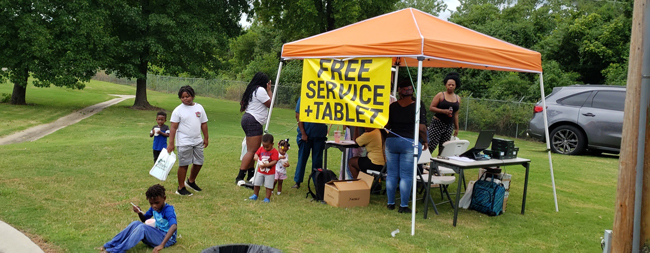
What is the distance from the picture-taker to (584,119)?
12992 mm

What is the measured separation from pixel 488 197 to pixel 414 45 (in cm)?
238

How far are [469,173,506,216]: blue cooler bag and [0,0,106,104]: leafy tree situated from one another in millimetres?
17220

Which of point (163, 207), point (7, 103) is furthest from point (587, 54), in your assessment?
point (7, 103)

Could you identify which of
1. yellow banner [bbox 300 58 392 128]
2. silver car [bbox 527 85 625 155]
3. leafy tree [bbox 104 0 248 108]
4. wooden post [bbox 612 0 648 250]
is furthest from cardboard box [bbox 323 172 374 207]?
leafy tree [bbox 104 0 248 108]

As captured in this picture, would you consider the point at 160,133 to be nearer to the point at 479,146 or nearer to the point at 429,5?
the point at 479,146

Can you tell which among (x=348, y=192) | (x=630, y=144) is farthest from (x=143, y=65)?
(x=630, y=144)

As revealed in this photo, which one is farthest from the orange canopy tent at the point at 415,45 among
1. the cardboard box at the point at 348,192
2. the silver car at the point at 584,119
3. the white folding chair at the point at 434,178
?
the silver car at the point at 584,119

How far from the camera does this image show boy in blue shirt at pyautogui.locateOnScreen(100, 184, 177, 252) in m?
4.55

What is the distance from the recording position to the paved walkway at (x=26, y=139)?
4.54m

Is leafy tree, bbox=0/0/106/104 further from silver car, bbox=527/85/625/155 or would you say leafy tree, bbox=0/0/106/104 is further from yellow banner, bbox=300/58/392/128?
silver car, bbox=527/85/625/155

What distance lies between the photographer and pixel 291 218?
240 inches

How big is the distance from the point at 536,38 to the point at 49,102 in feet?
87.8

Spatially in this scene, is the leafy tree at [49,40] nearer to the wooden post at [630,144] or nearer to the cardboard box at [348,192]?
the cardboard box at [348,192]

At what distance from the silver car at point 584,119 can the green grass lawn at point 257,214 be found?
2.85 meters
